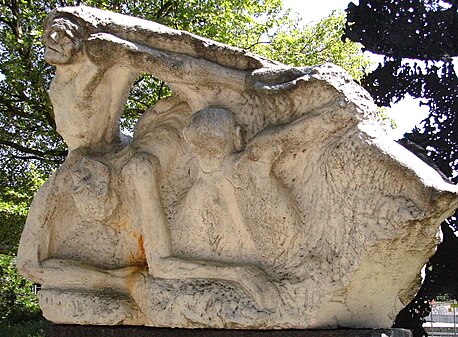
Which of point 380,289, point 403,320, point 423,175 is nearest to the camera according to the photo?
point 423,175

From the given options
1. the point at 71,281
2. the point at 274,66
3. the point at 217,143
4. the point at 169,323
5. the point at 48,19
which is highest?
the point at 48,19

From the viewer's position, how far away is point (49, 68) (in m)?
12.1

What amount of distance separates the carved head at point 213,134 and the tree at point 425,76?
133 inches

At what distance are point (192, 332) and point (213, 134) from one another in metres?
1.09

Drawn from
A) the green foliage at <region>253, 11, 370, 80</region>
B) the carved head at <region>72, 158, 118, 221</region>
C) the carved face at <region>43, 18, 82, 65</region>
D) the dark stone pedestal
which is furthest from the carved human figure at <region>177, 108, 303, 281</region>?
the green foliage at <region>253, 11, 370, 80</region>

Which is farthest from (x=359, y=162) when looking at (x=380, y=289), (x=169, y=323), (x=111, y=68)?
(x=111, y=68)

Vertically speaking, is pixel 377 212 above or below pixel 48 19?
below

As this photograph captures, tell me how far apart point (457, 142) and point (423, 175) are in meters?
3.62

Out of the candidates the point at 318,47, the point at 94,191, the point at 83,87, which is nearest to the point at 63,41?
the point at 83,87

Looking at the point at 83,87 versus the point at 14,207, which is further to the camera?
the point at 14,207

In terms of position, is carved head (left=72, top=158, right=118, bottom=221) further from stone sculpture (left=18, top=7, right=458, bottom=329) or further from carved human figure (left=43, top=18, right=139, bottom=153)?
carved human figure (left=43, top=18, right=139, bottom=153)

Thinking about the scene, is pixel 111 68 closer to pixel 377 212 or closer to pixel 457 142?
pixel 377 212

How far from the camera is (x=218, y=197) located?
152 inches

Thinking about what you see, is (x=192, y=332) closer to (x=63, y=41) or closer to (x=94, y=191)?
(x=94, y=191)
